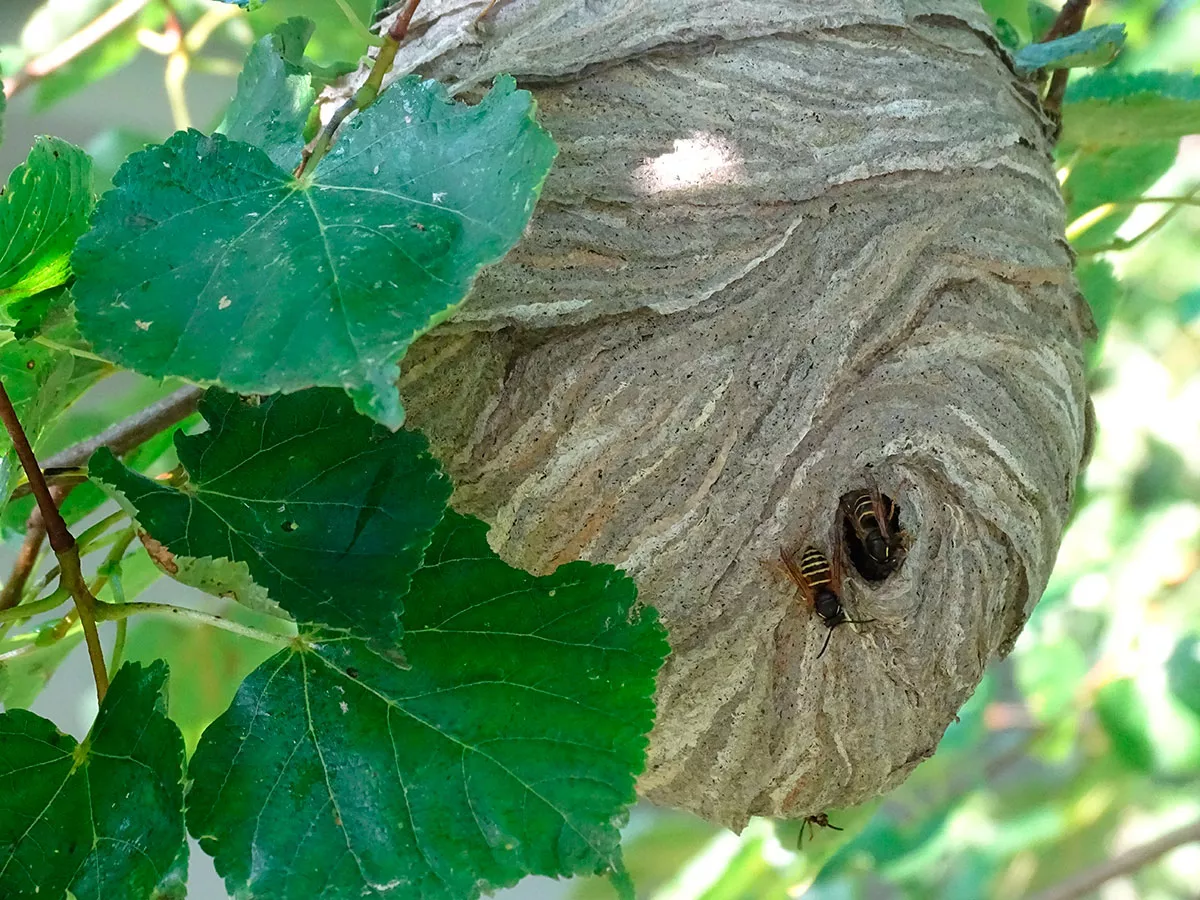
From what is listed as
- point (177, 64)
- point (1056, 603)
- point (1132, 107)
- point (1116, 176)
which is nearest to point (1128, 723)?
point (1056, 603)

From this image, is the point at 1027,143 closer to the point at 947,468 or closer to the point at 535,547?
the point at 947,468

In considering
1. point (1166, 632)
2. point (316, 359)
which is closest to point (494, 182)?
point (316, 359)

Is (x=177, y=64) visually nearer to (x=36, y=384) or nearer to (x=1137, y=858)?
(x=36, y=384)

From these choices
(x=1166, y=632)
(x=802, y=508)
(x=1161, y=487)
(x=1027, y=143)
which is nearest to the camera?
(x=802, y=508)

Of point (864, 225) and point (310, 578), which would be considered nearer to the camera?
point (310, 578)

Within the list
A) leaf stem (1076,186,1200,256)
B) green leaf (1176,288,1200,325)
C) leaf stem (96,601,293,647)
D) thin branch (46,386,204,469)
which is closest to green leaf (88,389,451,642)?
leaf stem (96,601,293,647)

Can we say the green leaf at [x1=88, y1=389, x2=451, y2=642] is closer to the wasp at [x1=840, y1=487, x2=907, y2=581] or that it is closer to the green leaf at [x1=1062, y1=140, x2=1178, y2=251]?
the wasp at [x1=840, y1=487, x2=907, y2=581]
